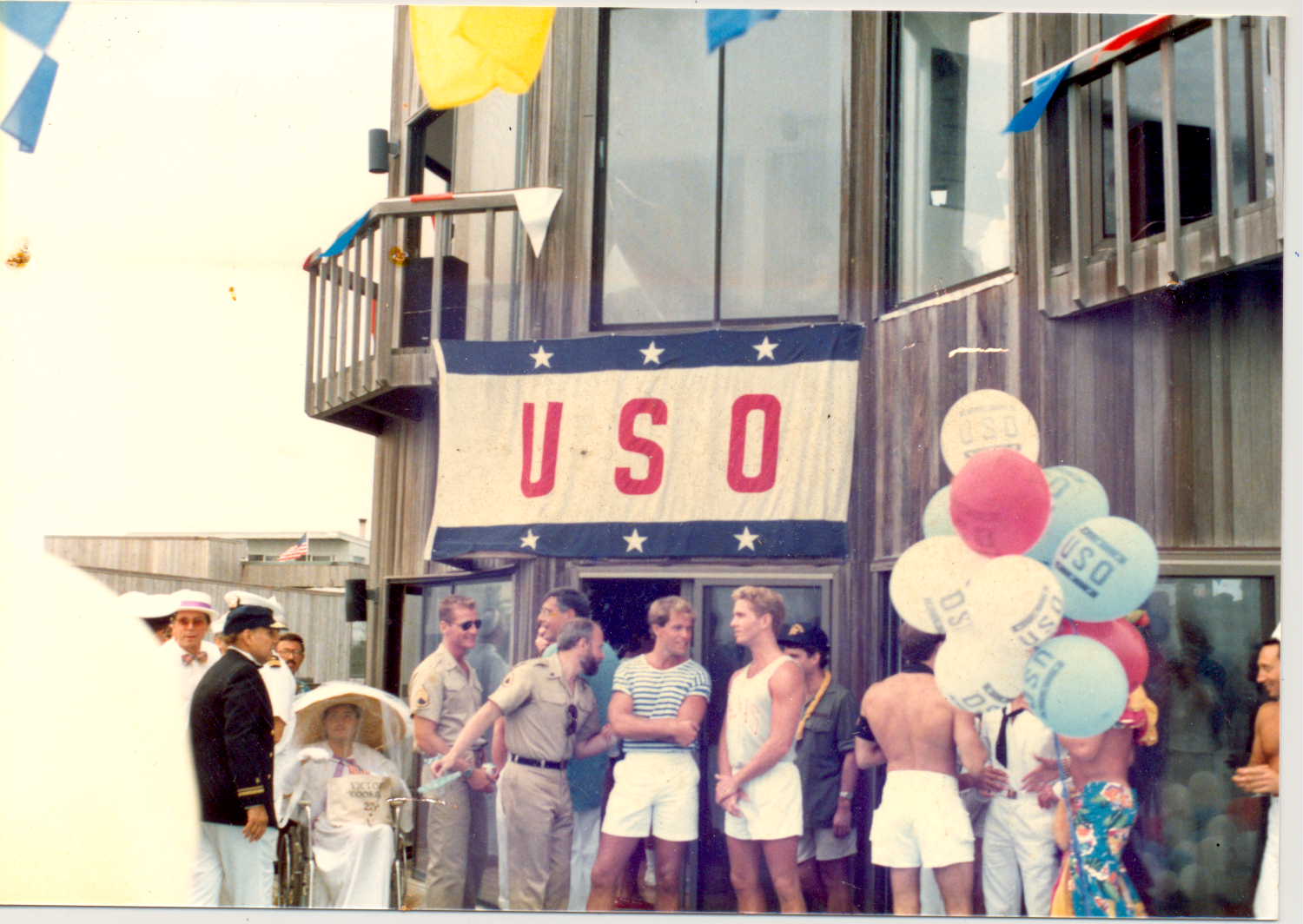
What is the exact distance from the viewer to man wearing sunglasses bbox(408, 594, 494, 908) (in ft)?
17.2

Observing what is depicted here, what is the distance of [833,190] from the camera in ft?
17.9

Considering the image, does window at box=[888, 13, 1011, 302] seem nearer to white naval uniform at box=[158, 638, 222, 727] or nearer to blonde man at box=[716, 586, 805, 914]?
blonde man at box=[716, 586, 805, 914]

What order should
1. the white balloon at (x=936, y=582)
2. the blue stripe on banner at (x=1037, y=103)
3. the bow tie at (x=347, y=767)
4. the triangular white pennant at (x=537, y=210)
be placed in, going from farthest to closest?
the triangular white pennant at (x=537, y=210) → the bow tie at (x=347, y=767) → the blue stripe on banner at (x=1037, y=103) → the white balloon at (x=936, y=582)

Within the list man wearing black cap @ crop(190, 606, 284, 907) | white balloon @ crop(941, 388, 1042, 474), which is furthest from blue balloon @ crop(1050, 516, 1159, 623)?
man wearing black cap @ crop(190, 606, 284, 907)

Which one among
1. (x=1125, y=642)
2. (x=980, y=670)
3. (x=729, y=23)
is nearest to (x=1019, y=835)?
(x=980, y=670)

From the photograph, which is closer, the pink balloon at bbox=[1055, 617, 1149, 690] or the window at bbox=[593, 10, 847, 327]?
the pink balloon at bbox=[1055, 617, 1149, 690]

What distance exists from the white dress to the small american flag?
80 cm

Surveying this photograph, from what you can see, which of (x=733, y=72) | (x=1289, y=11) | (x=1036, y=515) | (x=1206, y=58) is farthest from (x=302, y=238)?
(x=1289, y=11)

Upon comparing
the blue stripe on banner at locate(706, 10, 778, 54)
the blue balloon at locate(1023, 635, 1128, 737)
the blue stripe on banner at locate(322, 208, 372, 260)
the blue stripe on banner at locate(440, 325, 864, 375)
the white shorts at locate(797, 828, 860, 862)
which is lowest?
the white shorts at locate(797, 828, 860, 862)

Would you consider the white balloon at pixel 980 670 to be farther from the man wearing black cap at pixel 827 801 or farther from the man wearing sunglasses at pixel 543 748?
the man wearing sunglasses at pixel 543 748

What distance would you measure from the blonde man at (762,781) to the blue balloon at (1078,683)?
93 cm

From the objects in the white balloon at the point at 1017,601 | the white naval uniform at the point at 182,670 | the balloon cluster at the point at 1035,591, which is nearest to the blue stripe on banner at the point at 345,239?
the white naval uniform at the point at 182,670

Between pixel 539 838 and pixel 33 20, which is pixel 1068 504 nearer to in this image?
pixel 539 838

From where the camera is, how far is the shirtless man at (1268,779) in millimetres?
4891
